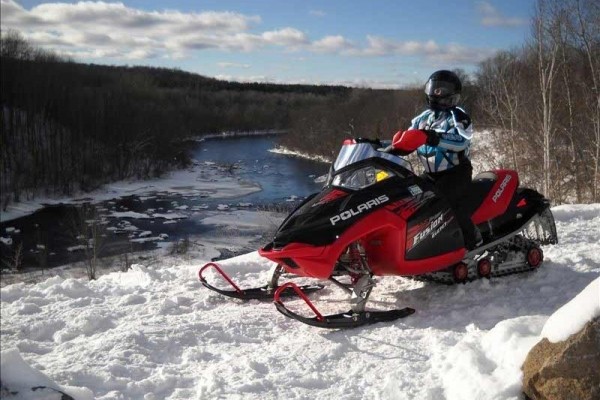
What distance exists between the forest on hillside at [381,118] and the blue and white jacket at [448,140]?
306 centimetres

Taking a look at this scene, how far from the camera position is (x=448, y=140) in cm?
426

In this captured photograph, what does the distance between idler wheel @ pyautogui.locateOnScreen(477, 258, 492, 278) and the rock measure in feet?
6.53

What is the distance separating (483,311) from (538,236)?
1.56 m

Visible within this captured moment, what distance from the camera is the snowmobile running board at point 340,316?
366 centimetres

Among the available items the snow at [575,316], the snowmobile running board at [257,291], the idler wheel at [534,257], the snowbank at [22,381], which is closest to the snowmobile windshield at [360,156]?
the snowmobile running board at [257,291]

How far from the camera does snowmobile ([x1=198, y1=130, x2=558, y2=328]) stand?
3730 millimetres

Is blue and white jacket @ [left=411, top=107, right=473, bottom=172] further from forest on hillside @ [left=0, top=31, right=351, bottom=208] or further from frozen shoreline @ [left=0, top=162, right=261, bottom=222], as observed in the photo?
frozen shoreline @ [left=0, top=162, right=261, bottom=222]

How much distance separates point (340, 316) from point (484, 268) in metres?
1.45

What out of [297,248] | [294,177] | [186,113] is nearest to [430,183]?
[297,248]

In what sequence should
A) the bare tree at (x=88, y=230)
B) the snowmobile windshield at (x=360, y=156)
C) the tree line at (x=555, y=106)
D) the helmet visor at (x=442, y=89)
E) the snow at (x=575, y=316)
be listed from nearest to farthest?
1. the snow at (x=575, y=316)
2. the snowmobile windshield at (x=360, y=156)
3. the helmet visor at (x=442, y=89)
4. the tree line at (x=555, y=106)
5. the bare tree at (x=88, y=230)

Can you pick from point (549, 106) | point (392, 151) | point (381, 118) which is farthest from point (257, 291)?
point (381, 118)

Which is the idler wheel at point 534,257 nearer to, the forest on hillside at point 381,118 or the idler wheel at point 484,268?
the idler wheel at point 484,268

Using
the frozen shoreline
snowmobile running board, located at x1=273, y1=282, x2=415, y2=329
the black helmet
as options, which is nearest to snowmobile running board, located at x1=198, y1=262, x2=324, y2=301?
snowmobile running board, located at x1=273, y1=282, x2=415, y2=329

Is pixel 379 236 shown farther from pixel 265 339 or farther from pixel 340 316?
pixel 265 339
